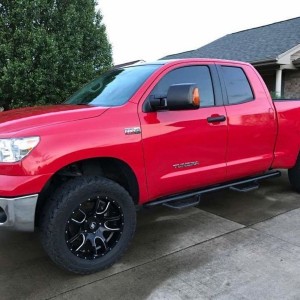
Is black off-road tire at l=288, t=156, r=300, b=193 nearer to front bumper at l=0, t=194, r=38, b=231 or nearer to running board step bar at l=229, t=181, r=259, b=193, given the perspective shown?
running board step bar at l=229, t=181, r=259, b=193

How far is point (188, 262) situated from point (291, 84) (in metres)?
12.9

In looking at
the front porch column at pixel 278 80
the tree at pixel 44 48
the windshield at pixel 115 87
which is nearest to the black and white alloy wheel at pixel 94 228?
the windshield at pixel 115 87

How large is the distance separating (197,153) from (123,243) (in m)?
1.18

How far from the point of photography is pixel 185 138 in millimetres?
3889

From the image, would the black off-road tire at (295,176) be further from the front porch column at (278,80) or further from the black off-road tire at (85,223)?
the front porch column at (278,80)

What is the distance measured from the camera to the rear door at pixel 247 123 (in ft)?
14.4

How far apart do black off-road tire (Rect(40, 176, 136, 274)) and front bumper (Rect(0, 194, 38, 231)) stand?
0.50 ft

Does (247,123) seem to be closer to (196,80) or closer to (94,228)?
(196,80)

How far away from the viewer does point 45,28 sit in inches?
294

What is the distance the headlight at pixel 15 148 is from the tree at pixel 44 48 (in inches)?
164

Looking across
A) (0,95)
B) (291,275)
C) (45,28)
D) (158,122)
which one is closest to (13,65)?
(0,95)

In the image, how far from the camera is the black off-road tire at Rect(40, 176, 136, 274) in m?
3.15

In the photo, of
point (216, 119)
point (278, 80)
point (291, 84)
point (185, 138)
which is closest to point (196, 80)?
point (216, 119)

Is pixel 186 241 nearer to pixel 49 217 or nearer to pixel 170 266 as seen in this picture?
pixel 170 266
